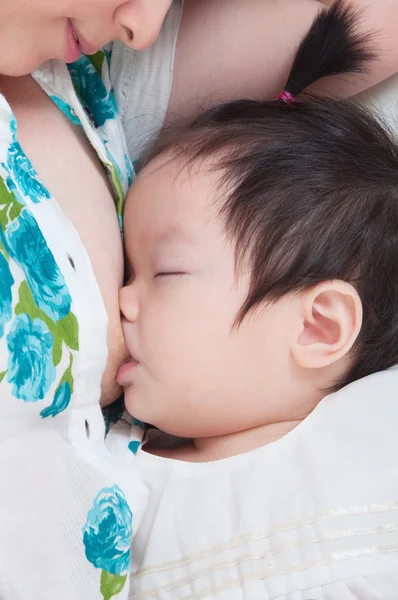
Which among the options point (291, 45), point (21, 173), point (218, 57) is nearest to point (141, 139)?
point (218, 57)

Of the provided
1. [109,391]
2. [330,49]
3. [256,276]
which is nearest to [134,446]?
[109,391]

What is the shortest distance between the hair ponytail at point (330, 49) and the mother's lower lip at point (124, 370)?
0.49 meters

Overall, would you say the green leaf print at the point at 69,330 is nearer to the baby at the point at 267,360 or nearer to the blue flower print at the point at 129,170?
the baby at the point at 267,360

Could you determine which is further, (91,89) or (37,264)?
(91,89)

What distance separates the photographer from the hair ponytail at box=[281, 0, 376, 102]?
1183mm

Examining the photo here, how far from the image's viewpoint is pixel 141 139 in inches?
49.6

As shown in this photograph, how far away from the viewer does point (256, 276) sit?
0.98 meters

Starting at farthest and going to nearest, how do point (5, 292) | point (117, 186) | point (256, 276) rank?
point (117, 186), point (256, 276), point (5, 292)

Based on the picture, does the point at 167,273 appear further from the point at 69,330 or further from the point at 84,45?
the point at 84,45

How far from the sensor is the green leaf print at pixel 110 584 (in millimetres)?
877

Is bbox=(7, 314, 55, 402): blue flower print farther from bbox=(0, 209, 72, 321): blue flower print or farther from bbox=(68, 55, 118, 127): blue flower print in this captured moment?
bbox=(68, 55, 118, 127): blue flower print

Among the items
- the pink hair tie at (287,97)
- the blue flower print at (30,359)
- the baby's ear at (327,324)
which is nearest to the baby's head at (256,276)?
the baby's ear at (327,324)

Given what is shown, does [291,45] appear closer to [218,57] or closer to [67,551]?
[218,57]

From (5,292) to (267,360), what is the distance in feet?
1.29
